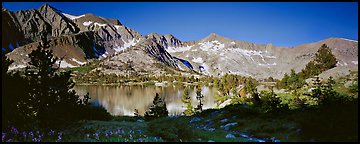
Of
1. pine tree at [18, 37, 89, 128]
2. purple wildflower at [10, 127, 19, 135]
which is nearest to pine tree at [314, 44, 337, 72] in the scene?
pine tree at [18, 37, 89, 128]

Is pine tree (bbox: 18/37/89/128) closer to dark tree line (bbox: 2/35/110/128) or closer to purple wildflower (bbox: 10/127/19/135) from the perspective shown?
dark tree line (bbox: 2/35/110/128)

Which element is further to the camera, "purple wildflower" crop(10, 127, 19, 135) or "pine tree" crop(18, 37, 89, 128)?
"pine tree" crop(18, 37, 89, 128)

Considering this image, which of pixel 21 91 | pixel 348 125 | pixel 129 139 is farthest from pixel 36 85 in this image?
pixel 348 125

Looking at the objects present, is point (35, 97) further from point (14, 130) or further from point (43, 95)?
point (14, 130)

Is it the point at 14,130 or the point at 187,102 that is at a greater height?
the point at 14,130

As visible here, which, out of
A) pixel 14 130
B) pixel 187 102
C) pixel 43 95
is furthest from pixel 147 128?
pixel 187 102

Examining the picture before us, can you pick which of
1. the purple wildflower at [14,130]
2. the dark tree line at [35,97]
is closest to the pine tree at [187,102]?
the dark tree line at [35,97]

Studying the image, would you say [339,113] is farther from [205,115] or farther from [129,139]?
[205,115]

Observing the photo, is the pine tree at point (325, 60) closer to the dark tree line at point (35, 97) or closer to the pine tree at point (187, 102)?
the pine tree at point (187, 102)

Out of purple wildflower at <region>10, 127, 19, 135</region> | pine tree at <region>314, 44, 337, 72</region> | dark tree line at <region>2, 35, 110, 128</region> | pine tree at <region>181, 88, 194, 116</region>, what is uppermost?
pine tree at <region>314, 44, 337, 72</region>

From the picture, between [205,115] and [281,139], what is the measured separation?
25124mm

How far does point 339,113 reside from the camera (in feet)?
51.9

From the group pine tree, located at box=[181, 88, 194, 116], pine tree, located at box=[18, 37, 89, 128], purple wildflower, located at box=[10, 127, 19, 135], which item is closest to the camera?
purple wildflower, located at box=[10, 127, 19, 135]

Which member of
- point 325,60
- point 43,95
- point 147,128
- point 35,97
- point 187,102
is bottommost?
point 187,102
